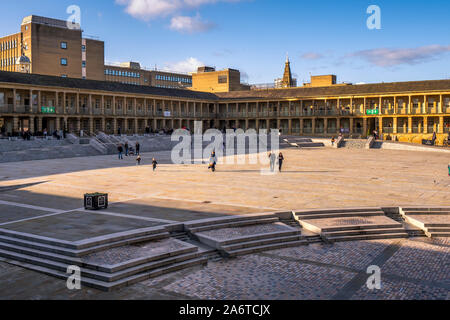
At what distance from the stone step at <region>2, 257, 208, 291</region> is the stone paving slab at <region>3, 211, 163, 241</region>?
1.35 meters

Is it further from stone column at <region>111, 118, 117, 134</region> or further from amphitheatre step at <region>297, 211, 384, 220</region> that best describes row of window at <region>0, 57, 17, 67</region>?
amphitheatre step at <region>297, 211, 384, 220</region>

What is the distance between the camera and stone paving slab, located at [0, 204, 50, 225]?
14812 millimetres

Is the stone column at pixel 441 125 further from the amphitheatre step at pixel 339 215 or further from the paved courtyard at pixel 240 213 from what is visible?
the amphitheatre step at pixel 339 215

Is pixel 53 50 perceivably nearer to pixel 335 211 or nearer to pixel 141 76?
pixel 141 76

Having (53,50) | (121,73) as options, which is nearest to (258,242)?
(53,50)

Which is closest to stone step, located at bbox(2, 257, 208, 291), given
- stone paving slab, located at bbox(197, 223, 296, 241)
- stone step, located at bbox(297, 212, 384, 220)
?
stone paving slab, located at bbox(197, 223, 296, 241)

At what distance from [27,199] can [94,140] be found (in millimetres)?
26491

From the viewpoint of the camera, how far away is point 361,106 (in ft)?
219

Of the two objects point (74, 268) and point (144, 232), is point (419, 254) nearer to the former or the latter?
point (144, 232)

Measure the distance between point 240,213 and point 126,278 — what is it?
5991 mm

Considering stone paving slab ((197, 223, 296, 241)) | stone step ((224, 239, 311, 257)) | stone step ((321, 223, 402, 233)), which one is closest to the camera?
stone step ((224, 239, 311, 257))

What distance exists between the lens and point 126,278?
10.1 m

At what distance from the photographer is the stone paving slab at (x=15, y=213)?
14.8 m

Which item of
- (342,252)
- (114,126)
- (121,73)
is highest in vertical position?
(121,73)
